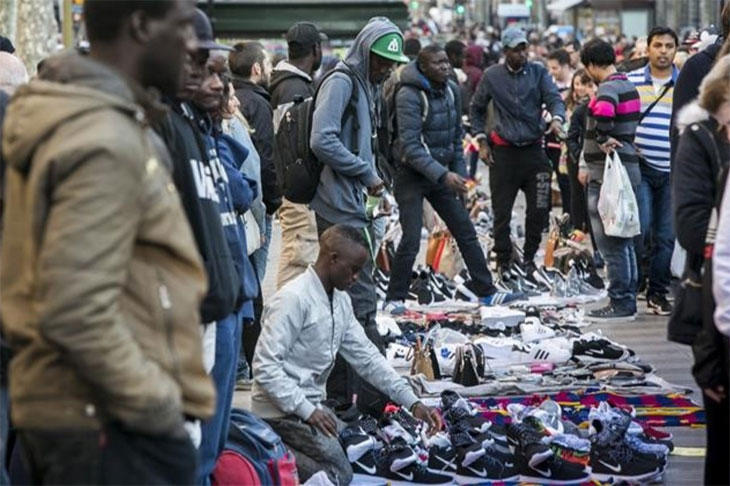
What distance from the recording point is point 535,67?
49.1ft

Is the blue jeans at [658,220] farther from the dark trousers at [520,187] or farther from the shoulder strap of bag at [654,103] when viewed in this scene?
the dark trousers at [520,187]

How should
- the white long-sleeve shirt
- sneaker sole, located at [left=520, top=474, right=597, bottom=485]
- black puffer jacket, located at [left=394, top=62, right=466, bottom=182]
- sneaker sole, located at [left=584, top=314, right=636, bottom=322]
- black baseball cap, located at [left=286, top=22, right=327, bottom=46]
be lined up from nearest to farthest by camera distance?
the white long-sleeve shirt → sneaker sole, located at [left=520, top=474, right=597, bottom=485] → black baseball cap, located at [left=286, top=22, right=327, bottom=46] → black puffer jacket, located at [left=394, top=62, right=466, bottom=182] → sneaker sole, located at [left=584, top=314, right=636, bottom=322]

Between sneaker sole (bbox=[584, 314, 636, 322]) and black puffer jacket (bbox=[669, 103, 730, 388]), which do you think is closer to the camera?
black puffer jacket (bbox=[669, 103, 730, 388])

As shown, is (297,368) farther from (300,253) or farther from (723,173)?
(300,253)

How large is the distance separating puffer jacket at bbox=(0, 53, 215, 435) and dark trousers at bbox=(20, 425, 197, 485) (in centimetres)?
4

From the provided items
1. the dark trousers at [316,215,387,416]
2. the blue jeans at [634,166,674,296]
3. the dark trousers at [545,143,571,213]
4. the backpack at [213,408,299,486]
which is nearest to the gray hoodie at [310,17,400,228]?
the dark trousers at [316,215,387,416]

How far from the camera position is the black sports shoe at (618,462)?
26.8 feet

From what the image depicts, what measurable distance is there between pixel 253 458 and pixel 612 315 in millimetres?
6792

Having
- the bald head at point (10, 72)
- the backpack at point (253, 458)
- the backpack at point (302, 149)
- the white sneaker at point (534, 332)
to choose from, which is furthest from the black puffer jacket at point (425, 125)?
the bald head at point (10, 72)

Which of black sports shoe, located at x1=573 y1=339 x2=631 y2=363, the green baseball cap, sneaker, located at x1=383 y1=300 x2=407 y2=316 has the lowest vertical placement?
sneaker, located at x1=383 y1=300 x2=407 y2=316

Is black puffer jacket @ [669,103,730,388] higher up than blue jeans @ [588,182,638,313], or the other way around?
black puffer jacket @ [669,103,730,388]

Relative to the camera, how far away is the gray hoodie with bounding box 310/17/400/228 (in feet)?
32.1

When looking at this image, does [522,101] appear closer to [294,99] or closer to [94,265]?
[294,99]

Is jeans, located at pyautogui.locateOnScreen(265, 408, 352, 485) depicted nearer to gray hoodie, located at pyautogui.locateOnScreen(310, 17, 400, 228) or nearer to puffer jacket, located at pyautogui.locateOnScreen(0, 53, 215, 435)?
gray hoodie, located at pyautogui.locateOnScreen(310, 17, 400, 228)
